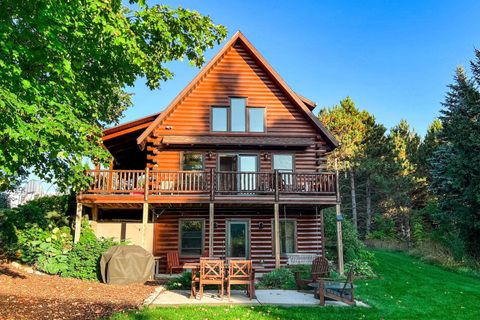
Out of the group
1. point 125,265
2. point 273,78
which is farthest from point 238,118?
point 125,265

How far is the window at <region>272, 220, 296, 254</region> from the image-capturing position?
17.5 meters

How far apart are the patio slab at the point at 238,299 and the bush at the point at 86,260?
10.4 feet

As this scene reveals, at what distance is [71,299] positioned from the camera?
9.46 metres

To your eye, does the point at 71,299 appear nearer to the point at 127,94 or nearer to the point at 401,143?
the point at 127,94

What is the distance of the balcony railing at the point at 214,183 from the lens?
1517cm

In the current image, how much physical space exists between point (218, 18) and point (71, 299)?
30.9 ft

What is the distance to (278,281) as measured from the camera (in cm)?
1291

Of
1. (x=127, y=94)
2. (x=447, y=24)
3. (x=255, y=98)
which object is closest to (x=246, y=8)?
(x=255, y=98)

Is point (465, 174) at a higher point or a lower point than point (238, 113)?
lower

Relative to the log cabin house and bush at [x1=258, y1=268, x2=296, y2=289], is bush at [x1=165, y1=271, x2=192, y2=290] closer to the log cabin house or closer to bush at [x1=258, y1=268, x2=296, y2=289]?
bush at [x1=258, y1=268, x2=296, y2=289]

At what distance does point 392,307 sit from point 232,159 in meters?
10.2

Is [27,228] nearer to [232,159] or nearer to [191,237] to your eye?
[191,237]

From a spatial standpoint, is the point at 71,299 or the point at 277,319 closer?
the point at 277,319

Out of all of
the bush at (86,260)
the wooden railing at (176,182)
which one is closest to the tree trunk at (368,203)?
the wooden railing at (176,182)
